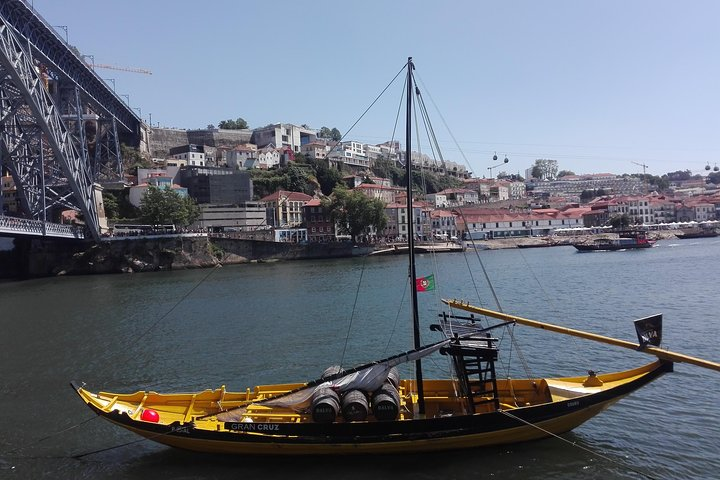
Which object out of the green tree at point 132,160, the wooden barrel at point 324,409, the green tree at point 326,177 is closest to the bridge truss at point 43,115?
the green tree at point 132,160

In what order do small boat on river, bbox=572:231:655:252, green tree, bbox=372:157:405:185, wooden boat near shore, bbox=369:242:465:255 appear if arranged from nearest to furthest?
small boat on river, bbox=572:231:655:252 < wooden boat near shore, bbox=369:242:465:255 < green tree, bbox=372:157:405:185

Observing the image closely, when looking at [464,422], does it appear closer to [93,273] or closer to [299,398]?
[299,398]

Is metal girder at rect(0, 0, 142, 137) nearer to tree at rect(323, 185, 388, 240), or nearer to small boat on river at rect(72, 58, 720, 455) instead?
tree at rect(323, 185, 388, 240)

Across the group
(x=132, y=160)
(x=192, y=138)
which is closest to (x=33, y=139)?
(x=132, y=160)

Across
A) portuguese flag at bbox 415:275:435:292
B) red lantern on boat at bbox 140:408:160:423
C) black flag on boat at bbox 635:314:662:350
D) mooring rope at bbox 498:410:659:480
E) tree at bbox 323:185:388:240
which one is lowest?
mooring rope at bbox 498:410:659:480

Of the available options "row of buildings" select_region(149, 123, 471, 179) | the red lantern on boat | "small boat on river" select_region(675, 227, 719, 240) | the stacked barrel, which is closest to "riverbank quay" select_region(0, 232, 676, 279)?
"row of buildings" select_region(149, 123, 471, 179)

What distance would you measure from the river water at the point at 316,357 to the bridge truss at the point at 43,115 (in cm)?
1959

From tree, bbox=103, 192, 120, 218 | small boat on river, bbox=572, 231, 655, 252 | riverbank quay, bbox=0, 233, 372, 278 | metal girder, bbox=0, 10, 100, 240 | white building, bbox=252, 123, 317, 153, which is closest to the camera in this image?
metal girder, bbox=0, 10, 100, 240

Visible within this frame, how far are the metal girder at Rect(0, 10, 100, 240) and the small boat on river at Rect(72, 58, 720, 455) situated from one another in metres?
48.3

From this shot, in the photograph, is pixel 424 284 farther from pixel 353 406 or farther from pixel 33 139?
pixel 33 139

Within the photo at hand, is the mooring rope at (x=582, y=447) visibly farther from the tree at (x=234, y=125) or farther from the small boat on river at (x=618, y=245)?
the tree at (x=234, y=125)

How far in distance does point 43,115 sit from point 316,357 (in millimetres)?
49383

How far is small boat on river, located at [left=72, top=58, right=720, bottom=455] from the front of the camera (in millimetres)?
11664

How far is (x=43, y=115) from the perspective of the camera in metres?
54.5
